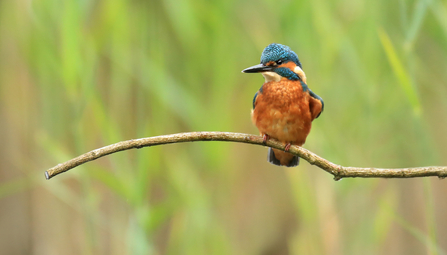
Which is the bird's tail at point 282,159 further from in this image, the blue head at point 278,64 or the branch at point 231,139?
the branch at point 231,139

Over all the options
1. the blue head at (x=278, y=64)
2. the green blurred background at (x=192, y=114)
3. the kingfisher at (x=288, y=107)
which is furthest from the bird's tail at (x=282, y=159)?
the green blurred background at (x=192, y=114)

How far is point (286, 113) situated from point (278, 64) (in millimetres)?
166

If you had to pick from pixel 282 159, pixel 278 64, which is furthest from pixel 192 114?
pixel 278 64

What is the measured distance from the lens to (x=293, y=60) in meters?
1.19

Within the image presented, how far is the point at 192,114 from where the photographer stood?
1908 millimetres

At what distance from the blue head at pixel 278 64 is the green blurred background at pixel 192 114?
0.60 metres

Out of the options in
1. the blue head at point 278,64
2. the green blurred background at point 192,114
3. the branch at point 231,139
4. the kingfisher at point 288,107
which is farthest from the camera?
the green blurred background at point 192,114

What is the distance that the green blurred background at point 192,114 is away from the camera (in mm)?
1757

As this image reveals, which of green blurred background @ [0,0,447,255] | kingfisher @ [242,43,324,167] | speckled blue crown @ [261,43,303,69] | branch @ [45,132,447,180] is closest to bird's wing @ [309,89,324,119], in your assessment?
kingfisher @ [242,43,324,167]

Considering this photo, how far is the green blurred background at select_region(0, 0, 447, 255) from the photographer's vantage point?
1.76m

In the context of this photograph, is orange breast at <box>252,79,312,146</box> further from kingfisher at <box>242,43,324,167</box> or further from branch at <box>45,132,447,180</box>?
branch at <box>45,132,447,180</box>

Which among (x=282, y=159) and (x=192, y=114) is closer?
(x=282, y=159)

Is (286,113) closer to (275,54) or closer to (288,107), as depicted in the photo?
(288,107)

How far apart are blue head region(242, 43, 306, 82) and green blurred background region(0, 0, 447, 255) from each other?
603 mm
